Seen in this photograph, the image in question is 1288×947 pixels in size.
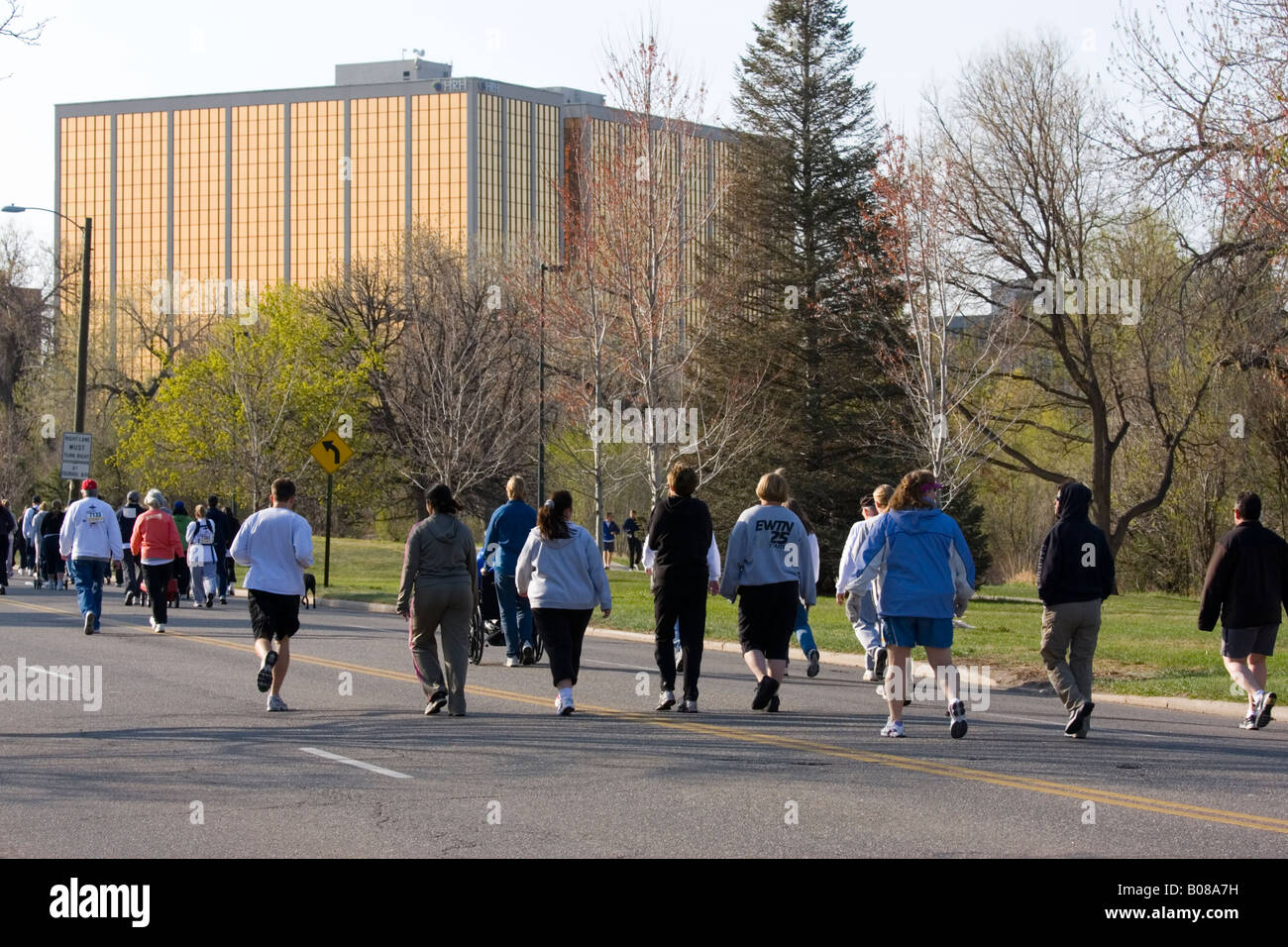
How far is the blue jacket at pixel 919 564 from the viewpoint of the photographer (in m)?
11.0

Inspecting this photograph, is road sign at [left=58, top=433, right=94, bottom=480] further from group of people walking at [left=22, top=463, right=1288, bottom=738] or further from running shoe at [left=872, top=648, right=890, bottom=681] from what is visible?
running shoe at [left=872, top=648, right=890, bottom=681]

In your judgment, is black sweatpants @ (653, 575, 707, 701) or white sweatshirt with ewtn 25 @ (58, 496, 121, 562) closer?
black sweatpants @ (653, 575, 707, 701)

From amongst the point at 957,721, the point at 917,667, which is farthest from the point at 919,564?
the point at 917,667

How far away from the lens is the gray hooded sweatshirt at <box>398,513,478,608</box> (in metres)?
12.1

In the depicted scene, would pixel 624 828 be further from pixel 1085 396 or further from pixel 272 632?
pixel 1085 396

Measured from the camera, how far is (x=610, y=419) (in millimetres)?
41719

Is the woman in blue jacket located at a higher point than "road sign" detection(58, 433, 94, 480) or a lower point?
lower

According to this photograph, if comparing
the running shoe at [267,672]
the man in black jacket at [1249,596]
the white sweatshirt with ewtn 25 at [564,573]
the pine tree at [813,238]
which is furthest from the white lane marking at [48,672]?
A: the pine tree at [813,238]

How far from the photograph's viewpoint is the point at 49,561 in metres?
33.1

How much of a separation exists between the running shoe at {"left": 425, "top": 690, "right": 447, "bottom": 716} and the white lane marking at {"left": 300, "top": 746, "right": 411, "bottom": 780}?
1.77 metres

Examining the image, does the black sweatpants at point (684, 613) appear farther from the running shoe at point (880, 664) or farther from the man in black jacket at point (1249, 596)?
the man in black jacket at point (1249, 596)

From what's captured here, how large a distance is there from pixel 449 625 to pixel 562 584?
3.14 ft

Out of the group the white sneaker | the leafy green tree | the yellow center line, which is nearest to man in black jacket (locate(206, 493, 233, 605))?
the yellow center line

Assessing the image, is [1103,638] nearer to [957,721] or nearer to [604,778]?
[957,721]
